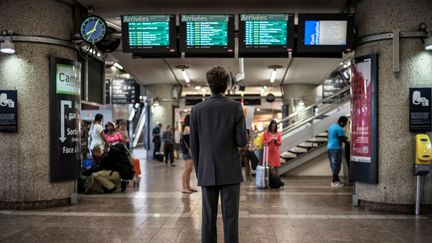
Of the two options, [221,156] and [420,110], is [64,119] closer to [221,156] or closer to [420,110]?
[221,156]

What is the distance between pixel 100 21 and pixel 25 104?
73.4 inches

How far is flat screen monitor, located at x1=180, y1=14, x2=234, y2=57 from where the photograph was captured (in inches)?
298

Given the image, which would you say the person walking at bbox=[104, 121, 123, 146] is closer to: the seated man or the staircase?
the seated man

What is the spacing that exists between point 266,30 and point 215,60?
703cm

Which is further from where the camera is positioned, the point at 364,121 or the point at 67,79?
the point at 67,79

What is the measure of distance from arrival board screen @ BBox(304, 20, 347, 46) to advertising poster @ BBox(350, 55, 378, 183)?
1.62 ft

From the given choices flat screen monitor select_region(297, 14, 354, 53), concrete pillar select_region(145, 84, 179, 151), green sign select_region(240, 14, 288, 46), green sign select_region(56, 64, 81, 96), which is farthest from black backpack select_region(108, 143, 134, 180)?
concrete pillar select_region(145, 84, 179, 151)

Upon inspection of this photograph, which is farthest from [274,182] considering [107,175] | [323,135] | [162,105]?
[162,105]

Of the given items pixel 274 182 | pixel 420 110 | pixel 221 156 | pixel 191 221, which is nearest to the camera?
pixel 221 156

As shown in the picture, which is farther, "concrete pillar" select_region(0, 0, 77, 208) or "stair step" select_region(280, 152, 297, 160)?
"stair step" select_region(280, 152, 297, 160)

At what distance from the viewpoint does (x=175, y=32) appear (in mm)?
7594

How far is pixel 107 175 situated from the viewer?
888 cm

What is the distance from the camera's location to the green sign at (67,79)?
711 cm

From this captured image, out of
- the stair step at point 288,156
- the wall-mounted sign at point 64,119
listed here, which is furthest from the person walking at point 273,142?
the wall-mounted sign at point 64,119
